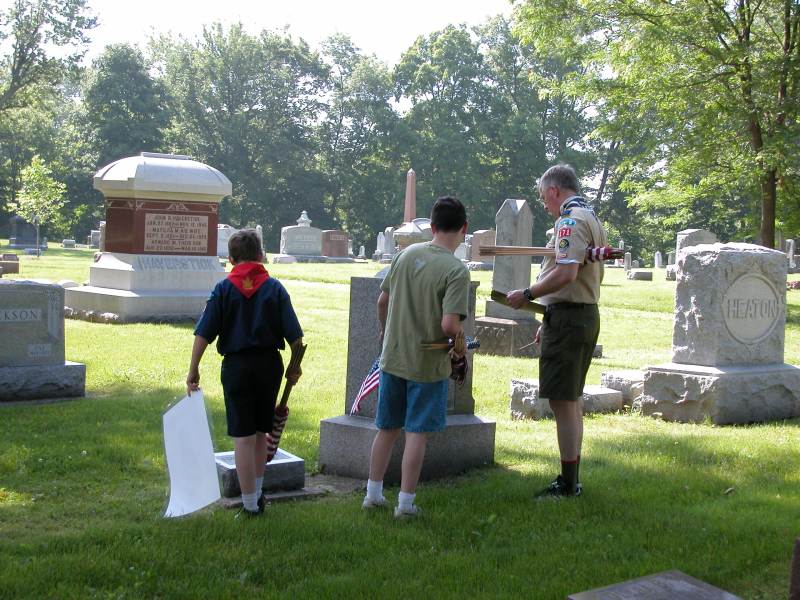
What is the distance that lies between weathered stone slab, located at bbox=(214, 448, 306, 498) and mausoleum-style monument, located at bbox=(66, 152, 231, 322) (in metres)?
8.63

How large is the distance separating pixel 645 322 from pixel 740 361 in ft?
29.6

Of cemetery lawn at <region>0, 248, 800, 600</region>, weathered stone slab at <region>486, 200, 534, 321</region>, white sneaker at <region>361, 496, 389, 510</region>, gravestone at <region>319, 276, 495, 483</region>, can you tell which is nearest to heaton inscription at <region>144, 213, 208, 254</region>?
weathered stone slab at <region>486, 200, 534, 321</region>

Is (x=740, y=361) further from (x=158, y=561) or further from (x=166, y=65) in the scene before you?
(x=166, y=65)

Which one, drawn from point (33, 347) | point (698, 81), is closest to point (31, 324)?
point (33, 347)

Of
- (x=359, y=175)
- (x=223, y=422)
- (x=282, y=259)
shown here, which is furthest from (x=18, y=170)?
(x=223, y=422)

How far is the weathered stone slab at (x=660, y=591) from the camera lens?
3.15 m

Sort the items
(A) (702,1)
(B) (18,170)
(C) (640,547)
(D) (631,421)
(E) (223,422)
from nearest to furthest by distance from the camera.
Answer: (C) (640,547), (E) (223,422), (D) (631,421), (A) (702,1), (B) (18,170)

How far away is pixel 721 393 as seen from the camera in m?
7.58

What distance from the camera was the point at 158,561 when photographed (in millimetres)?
3869

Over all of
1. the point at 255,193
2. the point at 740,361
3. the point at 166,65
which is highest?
the point at 166,65

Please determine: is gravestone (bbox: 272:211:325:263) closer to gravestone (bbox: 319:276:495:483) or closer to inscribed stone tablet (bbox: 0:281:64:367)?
inscribed stone tablet (bbox: 0:281:64:367)

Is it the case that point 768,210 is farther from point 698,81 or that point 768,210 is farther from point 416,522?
point 416,522

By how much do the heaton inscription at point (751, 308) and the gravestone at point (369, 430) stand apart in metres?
3.16

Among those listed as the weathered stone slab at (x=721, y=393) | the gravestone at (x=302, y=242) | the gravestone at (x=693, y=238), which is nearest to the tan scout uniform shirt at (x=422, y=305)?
the weathered stone slab at (x=721, y=393)
